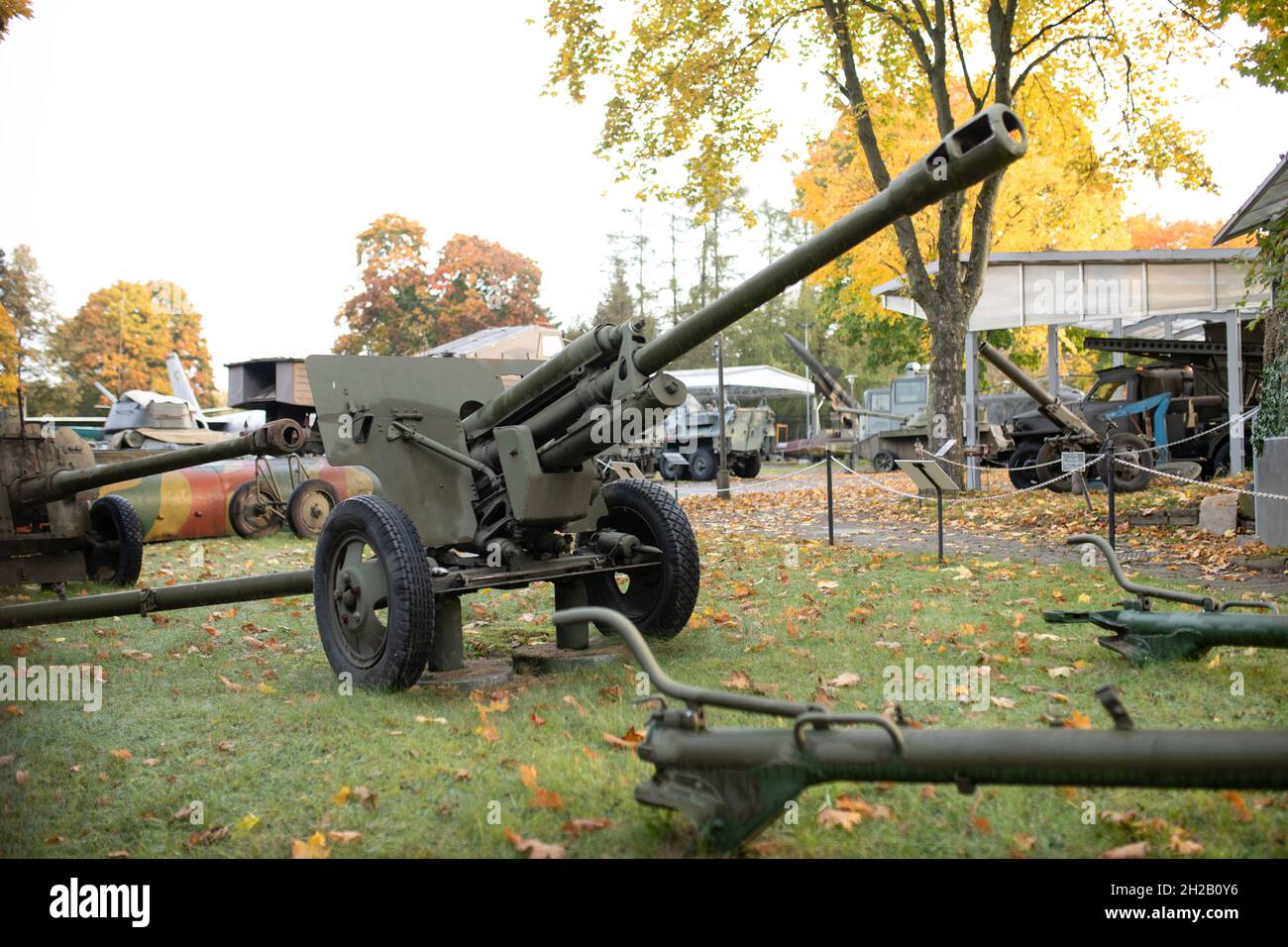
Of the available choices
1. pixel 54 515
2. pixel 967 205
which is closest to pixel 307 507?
pixel 54 515

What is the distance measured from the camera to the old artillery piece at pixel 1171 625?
4590 millimetres

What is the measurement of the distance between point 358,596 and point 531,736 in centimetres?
155

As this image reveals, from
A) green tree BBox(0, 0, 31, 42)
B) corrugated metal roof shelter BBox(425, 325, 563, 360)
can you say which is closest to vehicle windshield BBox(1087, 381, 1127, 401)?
corrugated metal roof shelter BBox(425, 325, 563, 360)

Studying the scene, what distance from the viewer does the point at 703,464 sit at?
1081 inches

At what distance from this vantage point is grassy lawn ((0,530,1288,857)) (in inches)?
134

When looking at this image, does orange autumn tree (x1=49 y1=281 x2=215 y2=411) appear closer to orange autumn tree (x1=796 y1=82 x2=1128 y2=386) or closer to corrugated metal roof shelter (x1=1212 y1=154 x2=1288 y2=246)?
orange autumn tree (x1=796 y1=82 x2=1128 y2=386)

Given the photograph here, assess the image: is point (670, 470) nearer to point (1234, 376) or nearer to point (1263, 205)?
point (1234, 376)

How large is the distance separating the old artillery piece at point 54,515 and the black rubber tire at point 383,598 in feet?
11.5

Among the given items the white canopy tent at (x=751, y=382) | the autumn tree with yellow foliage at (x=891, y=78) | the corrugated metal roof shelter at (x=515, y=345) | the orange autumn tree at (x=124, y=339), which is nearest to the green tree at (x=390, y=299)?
the orange autumn tree at (x=124, y=339)

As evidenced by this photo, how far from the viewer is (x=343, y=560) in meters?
5.88

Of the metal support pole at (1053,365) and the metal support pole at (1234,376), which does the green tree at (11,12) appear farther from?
the metal support pole at (1053,365)
